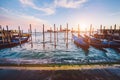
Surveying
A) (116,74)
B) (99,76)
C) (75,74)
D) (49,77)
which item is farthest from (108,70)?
(49,77)

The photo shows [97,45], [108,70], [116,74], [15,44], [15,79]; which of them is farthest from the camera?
[15,44]

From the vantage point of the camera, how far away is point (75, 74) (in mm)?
5848

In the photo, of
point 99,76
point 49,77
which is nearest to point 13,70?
point 49,77

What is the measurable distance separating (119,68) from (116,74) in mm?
1053

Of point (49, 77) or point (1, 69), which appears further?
point (1, 69)

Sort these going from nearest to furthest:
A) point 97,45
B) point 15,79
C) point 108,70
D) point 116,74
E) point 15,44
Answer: point 15,79 < point 116,74 < point 108,70 < point 97,45 < point 15,44

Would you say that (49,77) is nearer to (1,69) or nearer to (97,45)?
(1,69)

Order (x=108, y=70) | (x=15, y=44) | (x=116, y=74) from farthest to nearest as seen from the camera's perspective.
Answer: (x=15, y=44), (x=108, y=70), (x=116, y=74)

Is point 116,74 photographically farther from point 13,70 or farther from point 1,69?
point 1,69

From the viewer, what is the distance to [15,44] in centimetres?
2992

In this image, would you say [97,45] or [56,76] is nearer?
[56,76]

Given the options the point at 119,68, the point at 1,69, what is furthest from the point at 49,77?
the point at 119,68

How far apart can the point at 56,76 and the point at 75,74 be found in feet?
3.50

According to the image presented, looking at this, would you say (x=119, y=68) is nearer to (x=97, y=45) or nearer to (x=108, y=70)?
(x=108, y=70)
